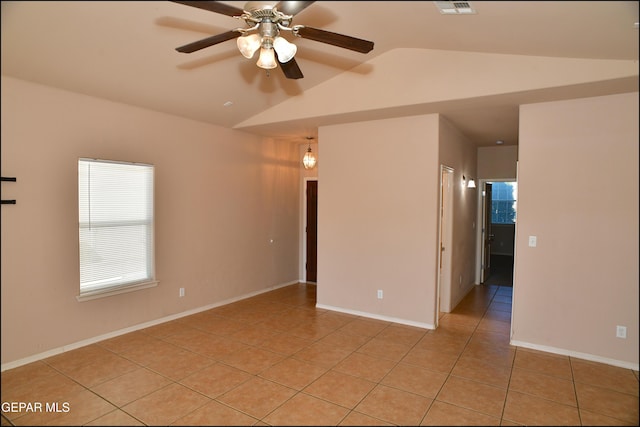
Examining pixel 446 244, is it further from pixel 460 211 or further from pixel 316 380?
pixel 316 380

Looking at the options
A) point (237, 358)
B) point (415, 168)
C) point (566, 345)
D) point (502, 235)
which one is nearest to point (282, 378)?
point (237, 358)

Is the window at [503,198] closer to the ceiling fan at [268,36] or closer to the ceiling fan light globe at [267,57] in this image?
the ceiling fan at [268,36]

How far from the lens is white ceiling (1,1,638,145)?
1.82 metres

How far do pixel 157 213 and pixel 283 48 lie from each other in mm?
2894

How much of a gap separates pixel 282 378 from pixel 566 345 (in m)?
2.36

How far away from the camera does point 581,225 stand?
2383 millimetres

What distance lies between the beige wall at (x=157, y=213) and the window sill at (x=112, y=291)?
0.27ft

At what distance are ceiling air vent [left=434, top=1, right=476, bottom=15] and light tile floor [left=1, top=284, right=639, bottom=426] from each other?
220 centimetres

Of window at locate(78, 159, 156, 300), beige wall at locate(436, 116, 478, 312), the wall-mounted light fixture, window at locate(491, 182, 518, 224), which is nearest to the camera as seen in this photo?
window at locate(78, 159, 156, 300)

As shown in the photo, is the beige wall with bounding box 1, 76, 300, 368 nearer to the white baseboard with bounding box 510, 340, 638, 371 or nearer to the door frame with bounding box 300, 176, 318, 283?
the door frame with bounding box 300, 176, 318, 283

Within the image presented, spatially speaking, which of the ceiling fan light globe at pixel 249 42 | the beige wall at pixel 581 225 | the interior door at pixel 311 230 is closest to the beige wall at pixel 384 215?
the beige wall at pixel 581 225

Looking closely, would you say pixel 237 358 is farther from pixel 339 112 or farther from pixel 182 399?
pixel 339 112

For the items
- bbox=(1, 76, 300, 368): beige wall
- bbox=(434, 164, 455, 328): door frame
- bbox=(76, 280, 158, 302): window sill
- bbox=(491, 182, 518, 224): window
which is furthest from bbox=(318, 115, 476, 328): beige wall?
bbox=(491, 182, 518, 224): window

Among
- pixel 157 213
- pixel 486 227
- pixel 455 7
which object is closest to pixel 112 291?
pixel 157 213
